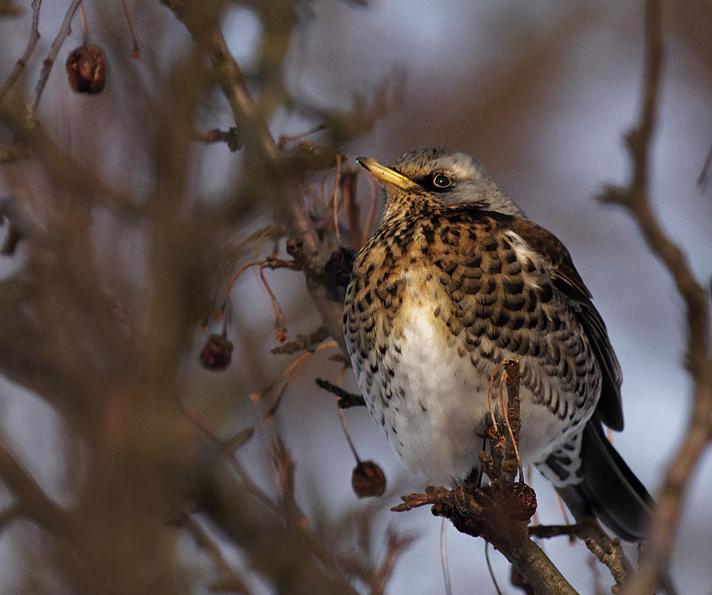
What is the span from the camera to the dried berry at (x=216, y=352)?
335 cm

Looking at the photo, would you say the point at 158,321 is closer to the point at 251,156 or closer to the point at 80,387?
the point at 80,387

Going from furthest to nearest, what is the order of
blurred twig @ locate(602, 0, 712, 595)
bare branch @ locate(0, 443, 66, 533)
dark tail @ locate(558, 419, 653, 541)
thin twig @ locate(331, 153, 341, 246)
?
dark tail @ locate(558, 419, 653, 541) < thin twig @ locate(331, 153, 341, 246) < bare branch @ locate(0, 443, 66, 533) < blurred twig @ locate(602, 0, 712, 595)

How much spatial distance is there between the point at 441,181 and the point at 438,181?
0.03 feet

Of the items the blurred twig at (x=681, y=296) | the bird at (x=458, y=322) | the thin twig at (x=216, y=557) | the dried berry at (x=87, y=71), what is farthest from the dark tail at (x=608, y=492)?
the blurred twig at (x=681, y=296)

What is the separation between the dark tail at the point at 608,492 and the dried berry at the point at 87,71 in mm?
2225

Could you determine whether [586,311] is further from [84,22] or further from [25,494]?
[25,494]

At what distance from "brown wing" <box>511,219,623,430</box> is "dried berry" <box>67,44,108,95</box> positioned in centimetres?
145

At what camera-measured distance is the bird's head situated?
3988 mm

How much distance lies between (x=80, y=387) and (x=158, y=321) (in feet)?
0.88

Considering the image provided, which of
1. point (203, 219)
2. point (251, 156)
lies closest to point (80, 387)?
point (203, 219)

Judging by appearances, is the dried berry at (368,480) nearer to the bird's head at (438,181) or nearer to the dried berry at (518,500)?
the dried berry at (518,500)

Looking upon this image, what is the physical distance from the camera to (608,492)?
13.9 ft

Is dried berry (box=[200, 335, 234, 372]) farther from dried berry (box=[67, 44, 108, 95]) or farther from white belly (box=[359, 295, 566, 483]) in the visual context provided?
dried berry (box=[67, 44, 108, 95])

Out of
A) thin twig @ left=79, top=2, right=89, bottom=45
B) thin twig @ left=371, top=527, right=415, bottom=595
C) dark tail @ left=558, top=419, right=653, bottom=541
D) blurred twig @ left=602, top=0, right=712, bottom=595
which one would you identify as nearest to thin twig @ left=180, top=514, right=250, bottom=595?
thin twig @ left=371, top=527, right=415, bottom=595
